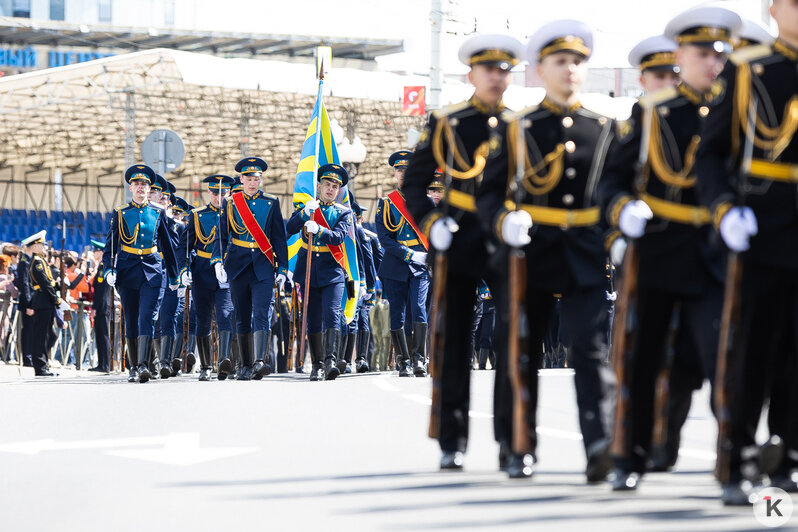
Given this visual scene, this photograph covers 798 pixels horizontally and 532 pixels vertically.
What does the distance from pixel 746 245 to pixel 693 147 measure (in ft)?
2.95

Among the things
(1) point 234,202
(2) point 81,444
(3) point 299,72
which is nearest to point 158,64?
(3) point 299,72

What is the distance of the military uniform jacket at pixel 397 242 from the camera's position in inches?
660

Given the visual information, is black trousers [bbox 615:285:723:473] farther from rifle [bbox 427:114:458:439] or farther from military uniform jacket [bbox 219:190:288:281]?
military uniform jacket [bbox 219:190:288:281]

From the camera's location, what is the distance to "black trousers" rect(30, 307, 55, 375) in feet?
67.7

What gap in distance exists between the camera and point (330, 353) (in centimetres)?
1639

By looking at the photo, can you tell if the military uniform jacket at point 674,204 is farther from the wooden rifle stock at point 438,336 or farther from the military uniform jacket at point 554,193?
the wooden rifle stock at point 438,336

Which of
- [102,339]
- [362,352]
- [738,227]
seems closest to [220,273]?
[362,352]

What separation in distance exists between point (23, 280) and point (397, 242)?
6.93m

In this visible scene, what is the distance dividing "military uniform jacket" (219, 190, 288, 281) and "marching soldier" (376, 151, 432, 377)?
109cm

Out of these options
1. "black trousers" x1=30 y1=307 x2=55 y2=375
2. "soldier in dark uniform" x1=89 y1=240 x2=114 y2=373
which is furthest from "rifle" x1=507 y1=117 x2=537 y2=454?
"soldier in dark uniform" x1=89 y1=240 x2=114 y2=373

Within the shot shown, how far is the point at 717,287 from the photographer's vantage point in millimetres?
6566

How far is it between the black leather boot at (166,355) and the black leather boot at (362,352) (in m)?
2.60

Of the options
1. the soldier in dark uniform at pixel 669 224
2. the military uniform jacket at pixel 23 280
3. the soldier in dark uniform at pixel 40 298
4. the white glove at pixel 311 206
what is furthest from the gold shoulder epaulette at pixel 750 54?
the military uniform jacket at pixel 23 280

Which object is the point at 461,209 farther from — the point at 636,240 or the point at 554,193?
the point at 636,240
